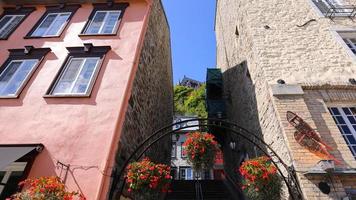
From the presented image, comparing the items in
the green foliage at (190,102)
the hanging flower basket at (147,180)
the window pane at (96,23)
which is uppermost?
the green foliage at (190,102)

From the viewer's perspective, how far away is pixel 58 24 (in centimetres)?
1006

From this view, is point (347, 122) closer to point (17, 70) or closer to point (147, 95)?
point (147, 95)

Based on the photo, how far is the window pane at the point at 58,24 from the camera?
31.7 feet

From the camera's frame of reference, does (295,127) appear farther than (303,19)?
No

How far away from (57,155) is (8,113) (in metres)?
2.36

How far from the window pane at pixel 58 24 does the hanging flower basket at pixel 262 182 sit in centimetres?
854

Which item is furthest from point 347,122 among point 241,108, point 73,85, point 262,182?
point 73,85

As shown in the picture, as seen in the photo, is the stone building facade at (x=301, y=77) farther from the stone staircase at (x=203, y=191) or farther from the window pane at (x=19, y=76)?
the window pane at (x=19, y=76)

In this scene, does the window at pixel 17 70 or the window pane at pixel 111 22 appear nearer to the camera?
the window at pixel 17 70

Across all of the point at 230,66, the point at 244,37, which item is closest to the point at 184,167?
the point at 230,66

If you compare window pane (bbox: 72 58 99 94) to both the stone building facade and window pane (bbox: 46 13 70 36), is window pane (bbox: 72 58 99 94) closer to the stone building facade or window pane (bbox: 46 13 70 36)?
window pane (bbox: 46 13 70 36)

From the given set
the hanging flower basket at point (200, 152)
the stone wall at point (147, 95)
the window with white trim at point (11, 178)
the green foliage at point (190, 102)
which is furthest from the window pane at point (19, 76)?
the green foliage at point (190, 102)

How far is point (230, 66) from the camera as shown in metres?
13.9

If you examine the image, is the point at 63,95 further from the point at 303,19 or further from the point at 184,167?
the point at 184,167
